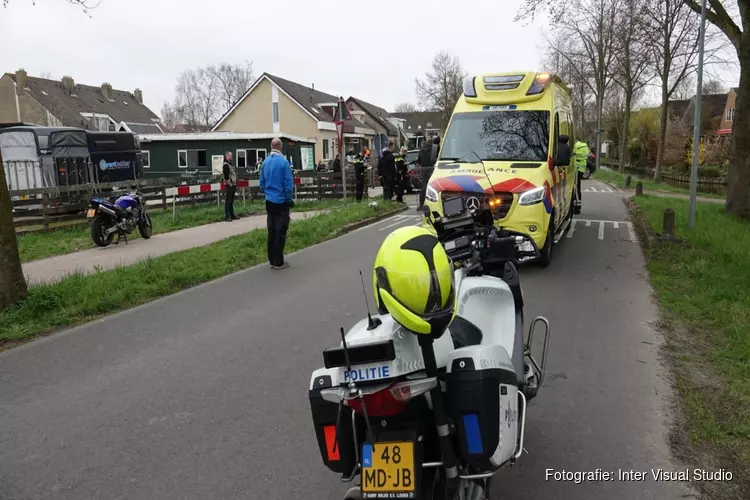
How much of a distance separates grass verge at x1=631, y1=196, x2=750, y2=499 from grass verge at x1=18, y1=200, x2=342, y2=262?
Result: 1076 centimetres

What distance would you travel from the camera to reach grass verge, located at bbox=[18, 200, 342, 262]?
1240cm

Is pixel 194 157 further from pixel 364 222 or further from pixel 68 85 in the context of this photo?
pixel 68 85

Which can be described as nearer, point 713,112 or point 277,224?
point 277,224

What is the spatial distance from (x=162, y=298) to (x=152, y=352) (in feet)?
7.96

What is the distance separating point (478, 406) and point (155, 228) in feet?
47.5

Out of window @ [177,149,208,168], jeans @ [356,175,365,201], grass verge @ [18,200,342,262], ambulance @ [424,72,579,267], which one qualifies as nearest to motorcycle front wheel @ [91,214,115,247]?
grass verge @ [18,200,342,262]

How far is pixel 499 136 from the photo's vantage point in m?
10.1

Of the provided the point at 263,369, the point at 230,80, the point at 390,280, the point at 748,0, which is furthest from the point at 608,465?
the point at 230,80

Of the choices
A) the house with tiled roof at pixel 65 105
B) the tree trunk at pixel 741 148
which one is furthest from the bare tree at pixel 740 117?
the house with tiled roof at pixel 65 105

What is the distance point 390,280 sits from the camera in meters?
2.51

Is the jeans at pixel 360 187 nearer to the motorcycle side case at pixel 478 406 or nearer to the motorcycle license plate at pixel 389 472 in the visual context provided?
the motorcycle side case at pixel 478 406

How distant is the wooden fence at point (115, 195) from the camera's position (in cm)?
1495

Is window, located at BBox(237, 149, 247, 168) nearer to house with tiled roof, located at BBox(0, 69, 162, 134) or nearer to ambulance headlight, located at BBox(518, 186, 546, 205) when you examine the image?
house with tiled roof, located at BBox(0, 69, 162, 134)

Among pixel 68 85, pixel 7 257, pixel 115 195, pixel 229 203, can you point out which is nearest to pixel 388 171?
pixel 229 203
